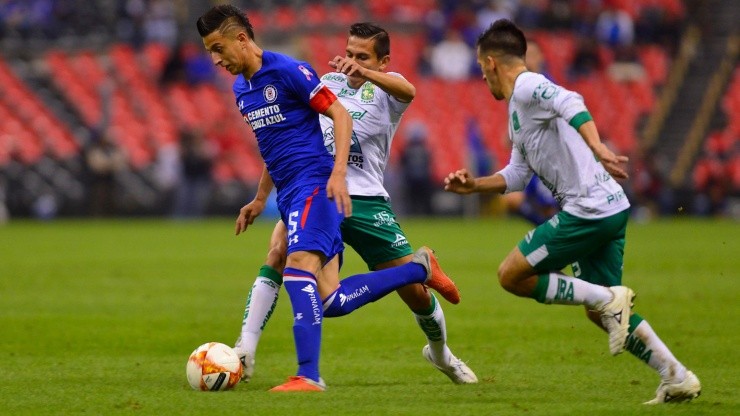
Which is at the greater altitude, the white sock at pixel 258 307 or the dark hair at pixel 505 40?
the dark hair at pixel 505 40

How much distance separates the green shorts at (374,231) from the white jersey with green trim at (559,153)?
1.16 metres

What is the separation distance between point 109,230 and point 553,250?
19860 millimetres

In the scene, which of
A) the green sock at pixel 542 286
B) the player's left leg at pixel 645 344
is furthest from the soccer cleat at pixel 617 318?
the green sock at pixel 542 286

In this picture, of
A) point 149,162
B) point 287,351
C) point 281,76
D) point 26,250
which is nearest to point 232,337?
point 287,351

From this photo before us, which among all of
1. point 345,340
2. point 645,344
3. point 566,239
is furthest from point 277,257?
point 345,340

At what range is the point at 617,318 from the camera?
6.97m

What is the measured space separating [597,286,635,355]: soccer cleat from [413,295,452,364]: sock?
147 cm

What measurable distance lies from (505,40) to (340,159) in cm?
121

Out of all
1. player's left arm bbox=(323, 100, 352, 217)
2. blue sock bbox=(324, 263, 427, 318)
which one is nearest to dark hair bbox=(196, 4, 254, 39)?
player's left arm bbox=(323, 100, 352, 217)

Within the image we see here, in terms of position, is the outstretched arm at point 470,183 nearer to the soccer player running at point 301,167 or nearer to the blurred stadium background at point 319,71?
the soccer player running at point 301,167

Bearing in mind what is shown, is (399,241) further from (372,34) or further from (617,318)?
(617,318)

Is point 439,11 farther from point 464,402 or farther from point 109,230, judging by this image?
point 464,402

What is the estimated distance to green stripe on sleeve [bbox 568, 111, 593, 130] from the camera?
6863mm

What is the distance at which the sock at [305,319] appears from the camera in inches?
289
